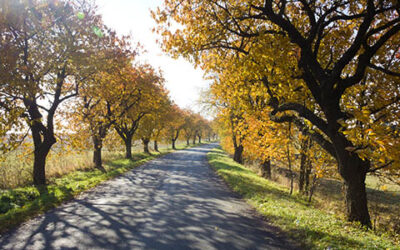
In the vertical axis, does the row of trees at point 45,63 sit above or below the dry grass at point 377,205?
above

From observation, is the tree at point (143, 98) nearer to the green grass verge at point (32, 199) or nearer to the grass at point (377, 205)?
the green grass verge at point (32, 199)

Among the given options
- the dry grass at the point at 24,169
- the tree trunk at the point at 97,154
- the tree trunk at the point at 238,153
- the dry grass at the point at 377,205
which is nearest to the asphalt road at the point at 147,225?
the dry grass at the point at 377,205

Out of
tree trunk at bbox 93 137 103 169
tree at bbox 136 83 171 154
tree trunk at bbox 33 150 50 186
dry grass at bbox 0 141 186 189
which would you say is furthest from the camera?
tree at bbox 136 83 171 154

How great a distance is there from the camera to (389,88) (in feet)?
23.7

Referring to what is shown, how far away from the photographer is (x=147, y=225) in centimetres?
568

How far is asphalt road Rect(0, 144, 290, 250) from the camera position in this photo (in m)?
4.74

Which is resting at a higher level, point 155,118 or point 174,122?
point 174,122

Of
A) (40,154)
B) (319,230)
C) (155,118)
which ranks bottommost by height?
(319,230)

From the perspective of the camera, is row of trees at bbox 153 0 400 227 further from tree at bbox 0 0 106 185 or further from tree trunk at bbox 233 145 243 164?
tree trunk at bbox 233 145 243 164

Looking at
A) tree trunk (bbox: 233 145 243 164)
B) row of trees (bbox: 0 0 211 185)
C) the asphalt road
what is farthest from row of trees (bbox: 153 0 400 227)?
tree trunk (bbox: 233 145 243 164)

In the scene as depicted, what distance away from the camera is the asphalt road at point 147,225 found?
15.6 feet

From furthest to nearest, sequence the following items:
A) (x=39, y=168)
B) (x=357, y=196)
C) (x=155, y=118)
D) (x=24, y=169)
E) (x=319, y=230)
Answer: (x=155, y=118) < (x=24, y=169) < (x=39, y=168) < (x=357, y=196) < (x=319, y=230)

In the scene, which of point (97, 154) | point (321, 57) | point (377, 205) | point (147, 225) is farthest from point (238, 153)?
point (147, 225)

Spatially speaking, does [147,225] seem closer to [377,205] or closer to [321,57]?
[321,57]
